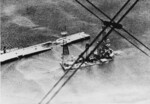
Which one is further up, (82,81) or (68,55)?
(68,55)

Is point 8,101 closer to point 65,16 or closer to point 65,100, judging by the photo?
point 65,100

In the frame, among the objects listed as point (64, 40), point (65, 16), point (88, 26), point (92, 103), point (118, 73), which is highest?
point (65, 16)

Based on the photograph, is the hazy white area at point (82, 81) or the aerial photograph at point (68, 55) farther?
the aerial photograph at point (68, 55)

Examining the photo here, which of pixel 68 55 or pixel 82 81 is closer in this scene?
pixel 82 81

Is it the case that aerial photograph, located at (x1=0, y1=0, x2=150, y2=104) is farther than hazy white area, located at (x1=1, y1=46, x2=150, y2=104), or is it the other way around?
aerial photograph, located at (x1=0, y1=0, x2=150, y2=104)

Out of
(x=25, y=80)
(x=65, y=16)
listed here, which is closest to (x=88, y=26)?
(x=65, y=16)
